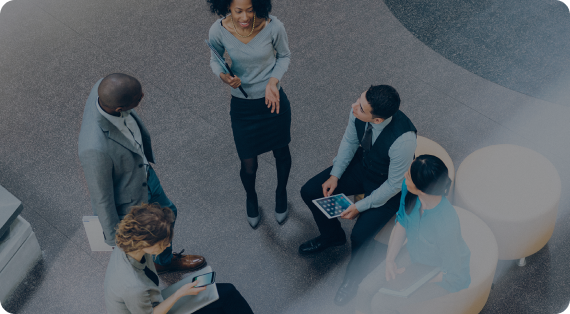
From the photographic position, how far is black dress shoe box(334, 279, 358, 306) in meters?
2.76

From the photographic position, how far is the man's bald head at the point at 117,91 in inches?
76.7

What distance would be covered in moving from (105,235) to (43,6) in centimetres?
369

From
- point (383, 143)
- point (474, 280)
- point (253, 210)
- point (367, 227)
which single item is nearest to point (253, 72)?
point (383, 143)

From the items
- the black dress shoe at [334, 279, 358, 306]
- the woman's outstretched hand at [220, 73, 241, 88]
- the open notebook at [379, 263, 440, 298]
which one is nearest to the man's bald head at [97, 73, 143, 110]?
the woman's outstretched hand at [220, 73, 241, 88]

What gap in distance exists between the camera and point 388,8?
4.82m

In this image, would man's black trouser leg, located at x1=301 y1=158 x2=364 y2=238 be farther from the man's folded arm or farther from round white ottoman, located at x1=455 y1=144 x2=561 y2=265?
round white ottoman, located at x1=455 y1=144 x2=561 y2=265

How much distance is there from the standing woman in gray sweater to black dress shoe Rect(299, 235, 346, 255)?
548mm

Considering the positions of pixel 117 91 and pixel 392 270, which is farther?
pixel 392 270

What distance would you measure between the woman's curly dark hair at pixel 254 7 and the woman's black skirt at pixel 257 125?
500mm

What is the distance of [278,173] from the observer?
3057 mm

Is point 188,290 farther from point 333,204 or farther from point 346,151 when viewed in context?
point 346,151

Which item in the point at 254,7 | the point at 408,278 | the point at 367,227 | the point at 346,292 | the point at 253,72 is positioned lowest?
the point at 346,292

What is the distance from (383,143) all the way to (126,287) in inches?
58.5

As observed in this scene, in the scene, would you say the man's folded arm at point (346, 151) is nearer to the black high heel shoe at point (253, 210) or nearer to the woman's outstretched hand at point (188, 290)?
the black high heel shoe at point (253, 210)
